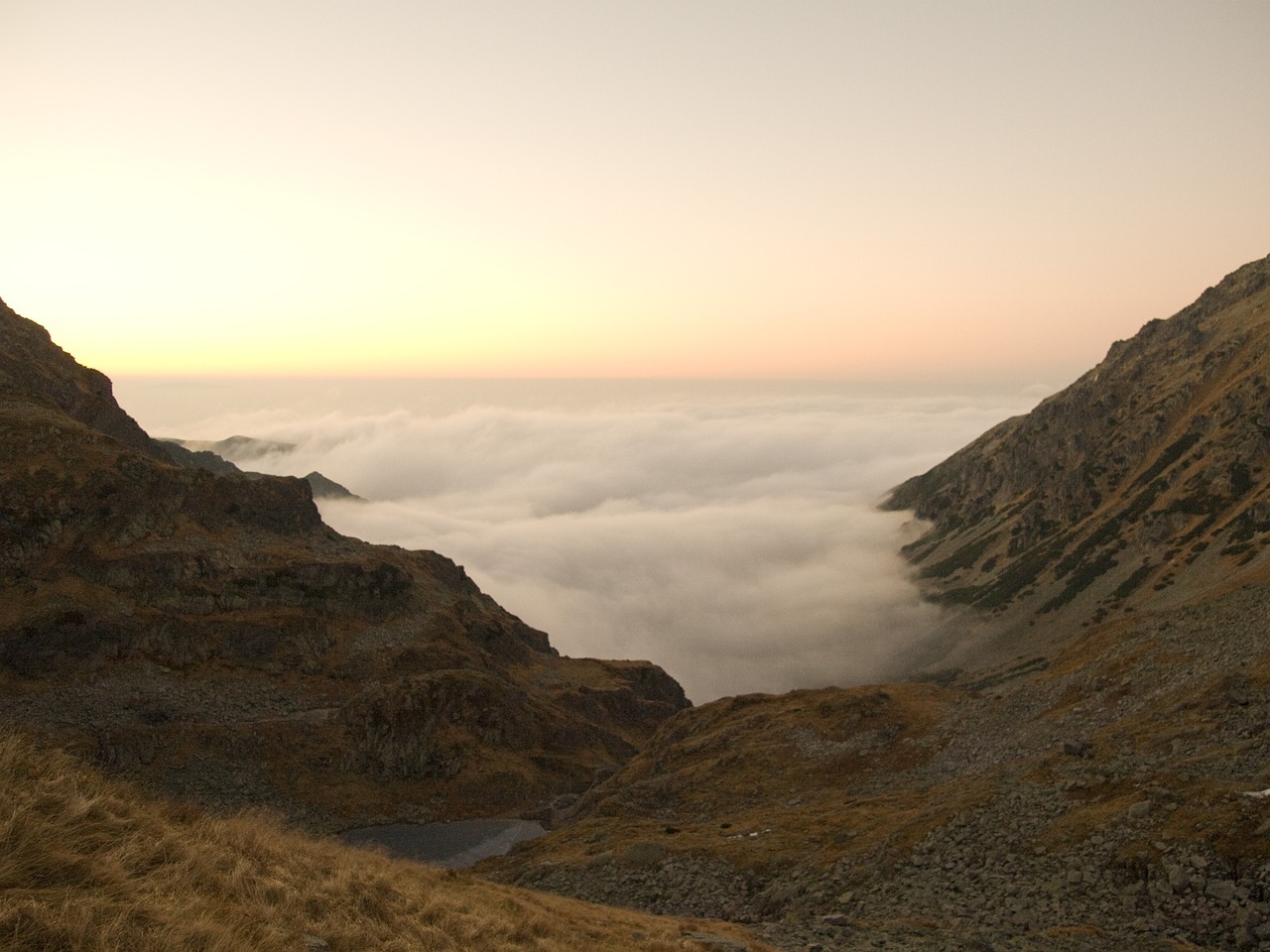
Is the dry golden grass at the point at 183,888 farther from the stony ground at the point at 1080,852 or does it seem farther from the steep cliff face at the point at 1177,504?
the steep cliff face at the point at 1177,504

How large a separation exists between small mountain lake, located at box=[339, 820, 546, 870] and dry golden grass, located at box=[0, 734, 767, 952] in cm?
6915

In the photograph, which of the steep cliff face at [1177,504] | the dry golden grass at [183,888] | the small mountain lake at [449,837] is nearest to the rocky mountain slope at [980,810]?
the small mountain lake at [449,837]

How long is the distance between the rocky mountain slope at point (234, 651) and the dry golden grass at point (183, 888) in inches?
3269

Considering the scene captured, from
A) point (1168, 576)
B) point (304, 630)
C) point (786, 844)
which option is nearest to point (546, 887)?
point (786, 844)

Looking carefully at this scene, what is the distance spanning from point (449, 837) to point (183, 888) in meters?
87.8

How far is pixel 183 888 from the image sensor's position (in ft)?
53.0

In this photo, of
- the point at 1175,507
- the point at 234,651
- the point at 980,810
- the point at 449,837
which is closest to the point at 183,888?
the point at 980,810

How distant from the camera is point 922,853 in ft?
142

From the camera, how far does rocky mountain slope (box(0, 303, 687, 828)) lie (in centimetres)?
9719

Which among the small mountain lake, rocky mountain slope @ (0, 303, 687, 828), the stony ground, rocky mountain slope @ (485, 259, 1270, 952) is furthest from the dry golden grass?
rocky mountain slope @ (0, 303, 687, 828)

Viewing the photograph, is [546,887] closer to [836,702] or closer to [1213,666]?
[836,702]

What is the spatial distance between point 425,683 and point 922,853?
85127mm

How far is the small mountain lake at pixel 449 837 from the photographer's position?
8788 centimetres

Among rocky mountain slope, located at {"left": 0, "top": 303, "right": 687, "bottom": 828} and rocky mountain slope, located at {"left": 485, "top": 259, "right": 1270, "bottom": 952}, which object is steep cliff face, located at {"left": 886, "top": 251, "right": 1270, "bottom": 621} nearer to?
rocky mountain slope, located at {"left": 485, "top": 259, "right": 1270, "bottom": 952}
